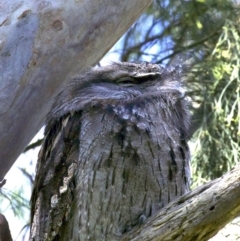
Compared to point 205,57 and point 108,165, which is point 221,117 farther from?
point 108,165

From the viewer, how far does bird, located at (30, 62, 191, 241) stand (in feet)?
9.77

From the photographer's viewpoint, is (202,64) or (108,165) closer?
(108,165)

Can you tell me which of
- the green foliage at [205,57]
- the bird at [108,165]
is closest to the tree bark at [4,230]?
the bird at [108,165]

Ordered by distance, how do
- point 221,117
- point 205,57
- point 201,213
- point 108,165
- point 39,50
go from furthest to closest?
point 205,57
point 221,117
point 39,50
point 108,165
point 201,213

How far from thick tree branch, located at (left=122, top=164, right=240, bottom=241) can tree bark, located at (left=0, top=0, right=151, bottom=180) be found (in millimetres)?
867

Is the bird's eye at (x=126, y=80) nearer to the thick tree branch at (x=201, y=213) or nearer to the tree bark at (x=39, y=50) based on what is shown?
the tree bark at (x=39, y=50)

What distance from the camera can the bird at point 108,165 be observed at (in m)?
2.98

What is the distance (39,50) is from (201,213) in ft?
4.02

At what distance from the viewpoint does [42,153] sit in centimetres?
322

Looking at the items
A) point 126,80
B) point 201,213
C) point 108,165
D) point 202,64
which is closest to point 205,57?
point 202,64

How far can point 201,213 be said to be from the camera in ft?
8.23

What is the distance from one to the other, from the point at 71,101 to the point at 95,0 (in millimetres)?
553

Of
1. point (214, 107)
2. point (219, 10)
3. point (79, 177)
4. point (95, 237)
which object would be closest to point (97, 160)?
point (79, 177)

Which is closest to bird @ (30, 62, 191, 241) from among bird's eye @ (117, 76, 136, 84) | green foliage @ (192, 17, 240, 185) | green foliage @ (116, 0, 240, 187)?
bird's eye @ (117, 76, 136, 84)
